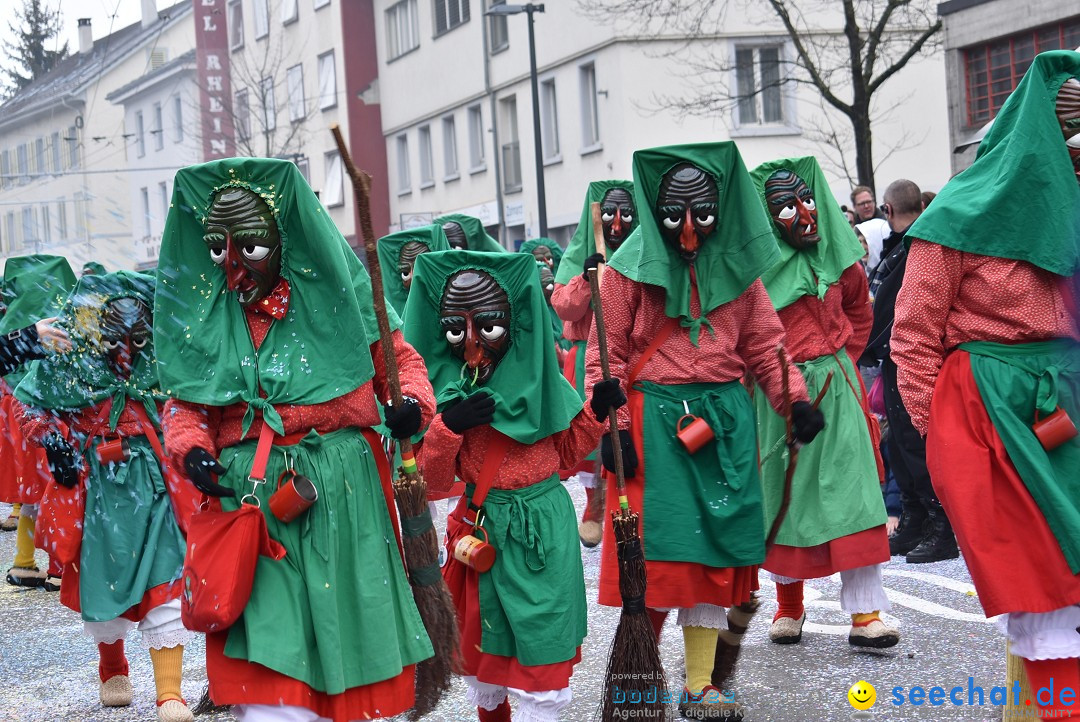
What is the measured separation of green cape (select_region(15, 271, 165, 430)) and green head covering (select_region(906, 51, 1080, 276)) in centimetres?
355

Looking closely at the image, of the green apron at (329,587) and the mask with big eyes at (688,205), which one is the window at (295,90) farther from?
the green apron at (329,587)

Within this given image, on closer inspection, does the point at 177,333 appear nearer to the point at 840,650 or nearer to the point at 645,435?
the point at 645,435

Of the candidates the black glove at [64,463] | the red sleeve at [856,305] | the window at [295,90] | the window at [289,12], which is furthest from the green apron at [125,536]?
the window at [289,12]

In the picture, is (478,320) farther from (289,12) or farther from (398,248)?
(289,12)

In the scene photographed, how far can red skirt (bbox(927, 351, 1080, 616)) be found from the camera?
14.1 feet

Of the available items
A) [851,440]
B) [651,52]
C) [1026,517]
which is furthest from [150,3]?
[1026,517]

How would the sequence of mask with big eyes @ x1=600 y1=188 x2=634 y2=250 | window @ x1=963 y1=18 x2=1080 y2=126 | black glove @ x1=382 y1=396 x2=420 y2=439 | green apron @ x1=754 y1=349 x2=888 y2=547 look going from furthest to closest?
window @ x1=963 y1=18 x2=1080 y2=126
mask with big eyes @ x1=600 y1=188 x2=634 y2=250
green apron @ x1=754 y1=349 x2=888 y2=547
black glove @ x1=382 y1=396 x2=420 y2=439

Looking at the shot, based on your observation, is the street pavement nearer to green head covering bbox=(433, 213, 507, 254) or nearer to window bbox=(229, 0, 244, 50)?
green head covering bbox=(433, 213, 507, 254)

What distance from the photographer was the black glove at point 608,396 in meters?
5.06

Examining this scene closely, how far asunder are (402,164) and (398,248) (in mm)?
27634

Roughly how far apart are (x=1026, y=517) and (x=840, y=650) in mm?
2213

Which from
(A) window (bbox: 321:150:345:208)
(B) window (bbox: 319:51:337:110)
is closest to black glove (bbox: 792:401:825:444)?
(B) window (bbox: 319:51:337:110)

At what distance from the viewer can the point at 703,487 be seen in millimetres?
5488

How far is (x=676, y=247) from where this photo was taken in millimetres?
5652
